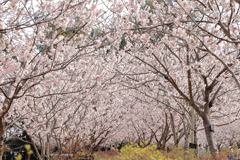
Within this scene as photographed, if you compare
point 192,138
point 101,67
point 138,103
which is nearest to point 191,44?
point 101,67

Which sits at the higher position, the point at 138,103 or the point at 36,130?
the point at 138,103

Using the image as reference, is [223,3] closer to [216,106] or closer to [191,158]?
[191,158]

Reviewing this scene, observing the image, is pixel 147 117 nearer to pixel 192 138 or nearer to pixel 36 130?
pixel 192 138

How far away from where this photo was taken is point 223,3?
415 cm

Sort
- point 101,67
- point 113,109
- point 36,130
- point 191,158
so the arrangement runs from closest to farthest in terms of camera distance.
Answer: point 36,130 < point 101,67 < point 191,158 < point 113,109

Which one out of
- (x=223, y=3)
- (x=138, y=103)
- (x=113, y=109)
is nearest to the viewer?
(x=223, y=3)

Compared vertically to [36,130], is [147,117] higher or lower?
higher

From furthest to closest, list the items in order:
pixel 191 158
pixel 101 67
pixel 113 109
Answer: pixel 113 109 < pixel 191 158 < pixel 101 67

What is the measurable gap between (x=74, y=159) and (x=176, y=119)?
7560mm

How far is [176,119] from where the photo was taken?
44.5 feet

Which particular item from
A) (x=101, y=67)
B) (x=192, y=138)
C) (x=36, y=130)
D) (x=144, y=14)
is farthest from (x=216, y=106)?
(x=36, y=130)

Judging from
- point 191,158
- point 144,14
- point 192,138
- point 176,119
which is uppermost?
point 144,14

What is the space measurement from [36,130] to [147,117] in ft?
30.6

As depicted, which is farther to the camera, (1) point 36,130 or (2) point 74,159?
(2) point 74,159
